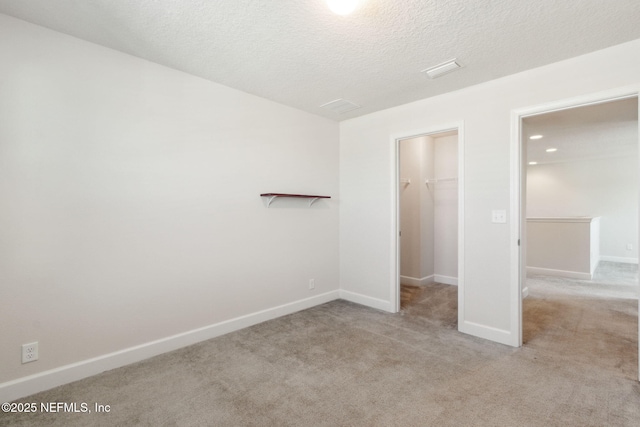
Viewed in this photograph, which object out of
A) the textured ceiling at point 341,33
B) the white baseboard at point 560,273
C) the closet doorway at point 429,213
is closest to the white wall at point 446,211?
the closet doorway at point 429,213

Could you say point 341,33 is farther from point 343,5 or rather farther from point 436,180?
point 436,180

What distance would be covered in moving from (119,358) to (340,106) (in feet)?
10.7

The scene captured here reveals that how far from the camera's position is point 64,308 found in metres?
2.13

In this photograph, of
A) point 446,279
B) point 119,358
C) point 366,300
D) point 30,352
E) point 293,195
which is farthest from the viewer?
point 446,279

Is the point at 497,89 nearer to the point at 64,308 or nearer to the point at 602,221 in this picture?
the point at 64,308

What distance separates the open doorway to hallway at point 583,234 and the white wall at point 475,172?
297 millimetres

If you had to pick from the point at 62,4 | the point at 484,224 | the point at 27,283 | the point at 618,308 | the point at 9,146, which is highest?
the point at 62,4

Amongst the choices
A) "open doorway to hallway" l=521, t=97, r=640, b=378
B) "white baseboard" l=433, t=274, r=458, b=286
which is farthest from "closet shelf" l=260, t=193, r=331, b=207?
"white baseboard" l=433, t=274, r=458, b=286

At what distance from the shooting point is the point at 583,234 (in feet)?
16.8

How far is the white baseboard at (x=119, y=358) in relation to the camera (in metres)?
1.97

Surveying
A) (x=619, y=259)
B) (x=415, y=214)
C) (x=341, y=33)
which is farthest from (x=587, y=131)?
(x=341, y=33)

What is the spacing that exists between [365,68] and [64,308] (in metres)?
3.00

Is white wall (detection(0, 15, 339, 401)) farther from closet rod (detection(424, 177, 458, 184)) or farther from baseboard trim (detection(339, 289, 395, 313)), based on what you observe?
closet rod (detection(424, 177, 458, 184))

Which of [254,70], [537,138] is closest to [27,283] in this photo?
[254,70]
